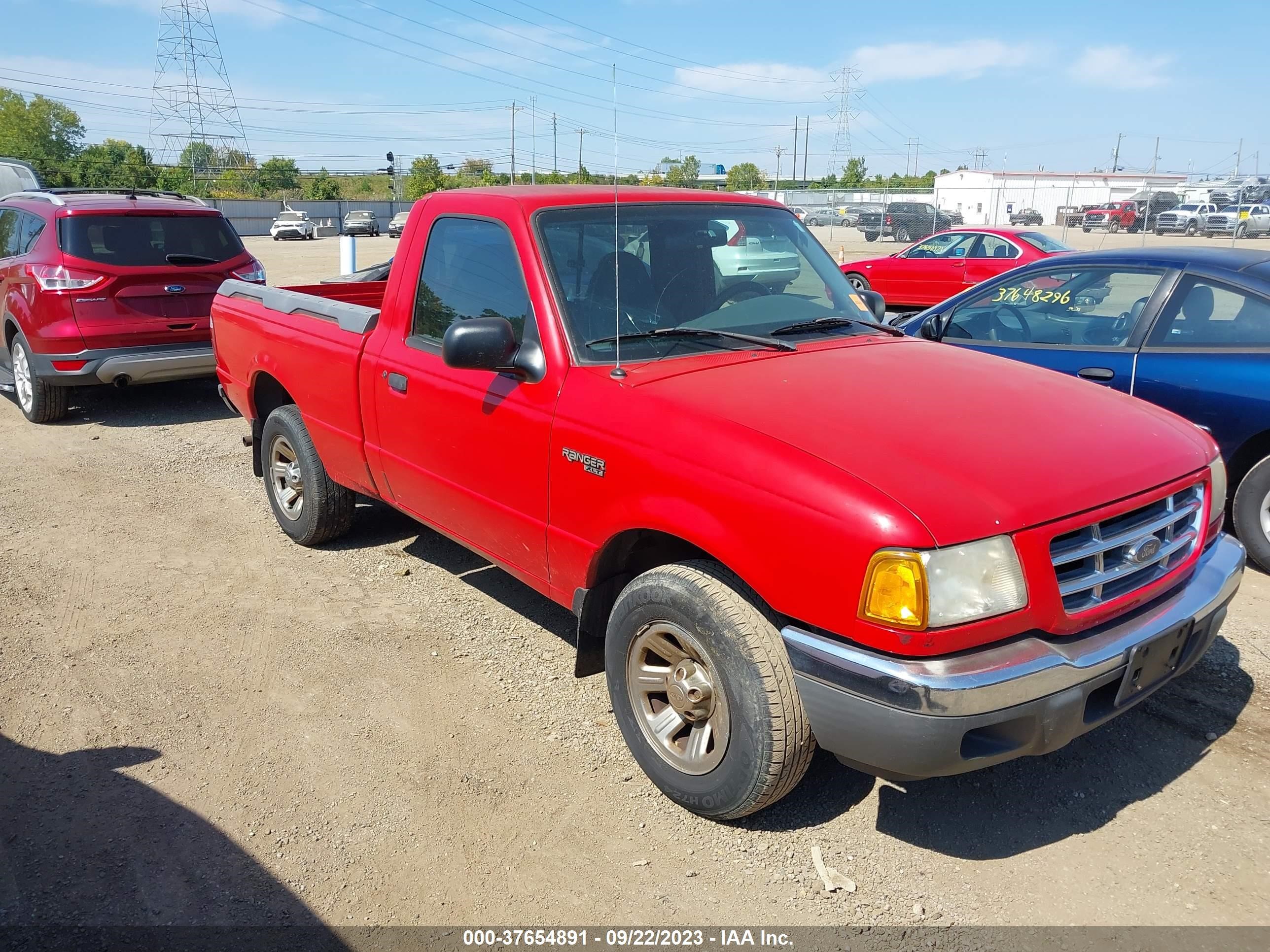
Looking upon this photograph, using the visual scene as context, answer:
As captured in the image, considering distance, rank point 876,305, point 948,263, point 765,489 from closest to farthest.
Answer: point 765,489 < point 876,305 < point 948,263

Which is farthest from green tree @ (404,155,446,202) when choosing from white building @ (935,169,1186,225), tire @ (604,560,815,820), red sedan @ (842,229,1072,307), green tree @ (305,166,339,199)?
tire @ (604,560,815,820)

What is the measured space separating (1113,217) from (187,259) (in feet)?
130

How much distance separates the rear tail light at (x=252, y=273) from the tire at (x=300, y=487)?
3791 millimetres

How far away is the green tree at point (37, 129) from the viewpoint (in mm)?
96250

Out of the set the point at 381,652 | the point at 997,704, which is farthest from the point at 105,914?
the point at 997,704

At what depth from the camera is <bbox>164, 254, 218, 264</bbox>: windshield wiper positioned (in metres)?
8.73

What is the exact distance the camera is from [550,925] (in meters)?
2.80

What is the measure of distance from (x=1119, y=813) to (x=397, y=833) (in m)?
2.44

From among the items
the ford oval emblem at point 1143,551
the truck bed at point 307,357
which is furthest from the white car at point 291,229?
the ford oval emblem at point 1143,551

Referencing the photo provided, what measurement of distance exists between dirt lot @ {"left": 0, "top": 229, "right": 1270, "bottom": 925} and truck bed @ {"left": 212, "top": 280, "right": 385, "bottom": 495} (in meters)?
A: 0.85

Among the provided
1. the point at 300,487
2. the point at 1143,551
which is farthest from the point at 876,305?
the point at 300,487

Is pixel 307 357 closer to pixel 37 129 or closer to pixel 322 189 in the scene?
pixel 322 189

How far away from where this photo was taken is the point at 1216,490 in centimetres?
339

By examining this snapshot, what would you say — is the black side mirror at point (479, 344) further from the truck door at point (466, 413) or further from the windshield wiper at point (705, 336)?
the windshield wiper at point (705, 336)
